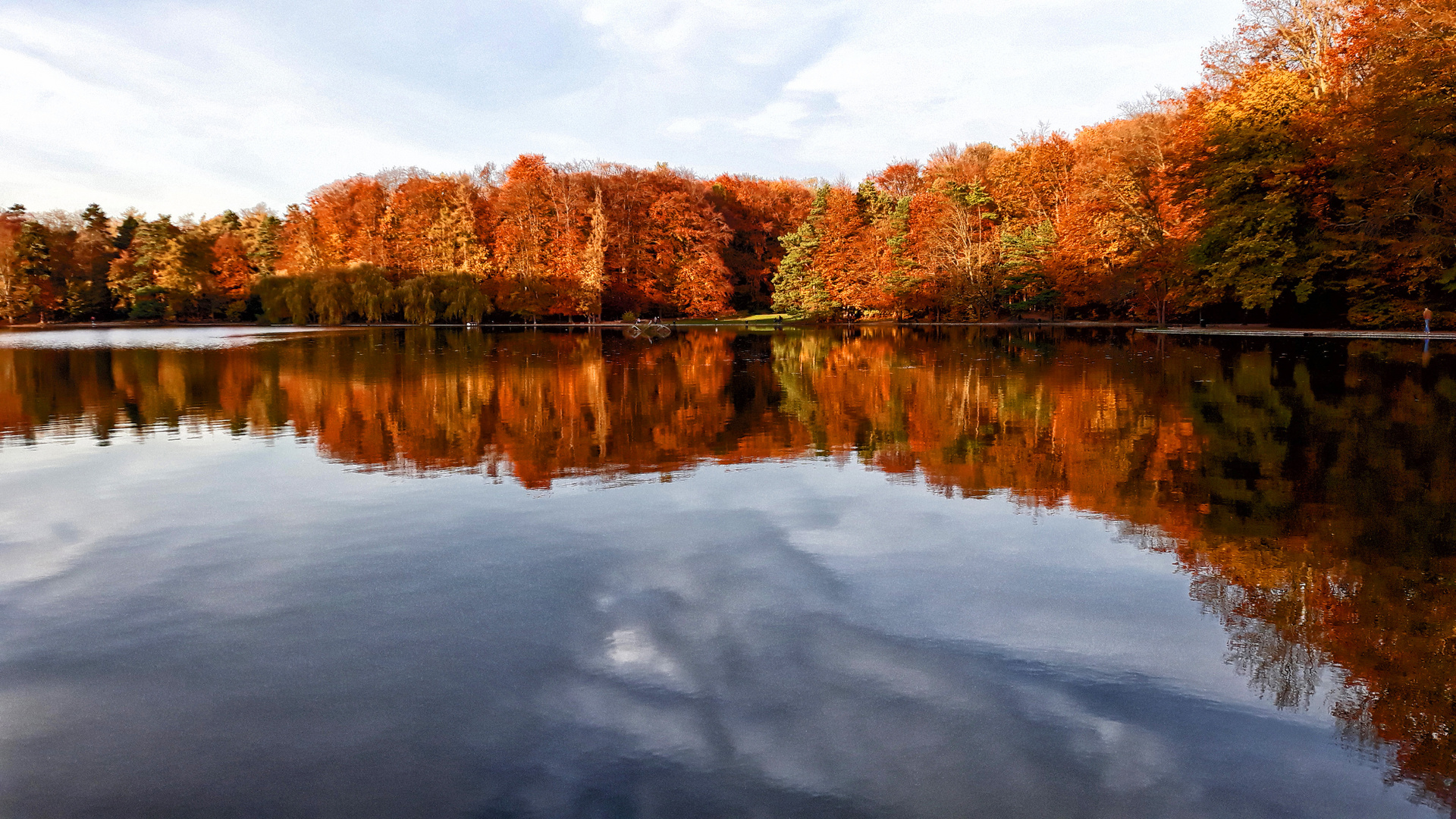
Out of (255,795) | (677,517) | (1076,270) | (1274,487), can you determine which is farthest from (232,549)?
(1076,270)

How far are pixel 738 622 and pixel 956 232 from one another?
2171 inches

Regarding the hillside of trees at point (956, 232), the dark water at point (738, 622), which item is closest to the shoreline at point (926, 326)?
the hillside of trees at point (956, 232)

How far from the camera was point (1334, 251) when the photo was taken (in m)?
32.9

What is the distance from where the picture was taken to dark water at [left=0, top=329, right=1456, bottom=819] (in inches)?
147

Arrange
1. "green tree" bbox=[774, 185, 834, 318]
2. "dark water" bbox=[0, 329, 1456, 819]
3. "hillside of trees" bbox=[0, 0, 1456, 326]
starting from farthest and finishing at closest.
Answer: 1. "green tree" bbox=[774, 185, 834, 318]
2. "hillside of trees" bbox=[0, 0, 1456, 326]
3. "dark water" bbox=[0, 329, 1456, 819]

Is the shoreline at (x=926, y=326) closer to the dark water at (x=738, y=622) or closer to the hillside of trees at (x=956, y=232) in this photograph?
the hillside of trees at (x=956, y=232)

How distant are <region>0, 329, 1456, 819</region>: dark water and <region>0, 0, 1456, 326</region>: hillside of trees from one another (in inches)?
982

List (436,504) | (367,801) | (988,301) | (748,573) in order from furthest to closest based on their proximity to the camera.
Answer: (988,301), (436,504), (748,573), (367,801)

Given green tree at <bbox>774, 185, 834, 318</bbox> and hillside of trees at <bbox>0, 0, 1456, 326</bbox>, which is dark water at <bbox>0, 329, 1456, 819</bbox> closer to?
hillside of trees at <bbox>0, 0, 1456, 326</bbox>

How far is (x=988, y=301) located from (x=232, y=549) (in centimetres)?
5481

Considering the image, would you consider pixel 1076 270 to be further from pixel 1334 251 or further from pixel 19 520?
pixel 19 520

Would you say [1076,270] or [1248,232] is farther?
[1076,270]

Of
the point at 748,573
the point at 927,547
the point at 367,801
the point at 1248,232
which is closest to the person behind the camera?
the point at 367,801

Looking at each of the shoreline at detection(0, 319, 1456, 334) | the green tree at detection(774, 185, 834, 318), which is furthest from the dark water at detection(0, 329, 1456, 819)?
the green tree at detection(774, 185, 834, 318)
